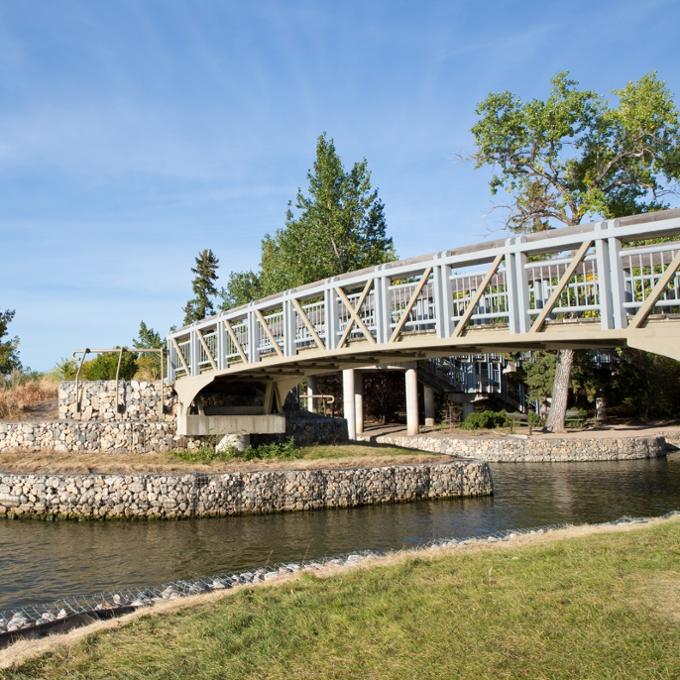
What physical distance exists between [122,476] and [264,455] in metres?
5.23

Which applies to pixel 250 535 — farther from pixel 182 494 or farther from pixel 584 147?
pixel 584 147

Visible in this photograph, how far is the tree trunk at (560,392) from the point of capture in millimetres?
36750

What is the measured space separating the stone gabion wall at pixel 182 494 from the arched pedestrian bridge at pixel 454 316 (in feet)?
11.1

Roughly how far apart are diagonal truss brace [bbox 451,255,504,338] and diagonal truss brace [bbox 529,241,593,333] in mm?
1259

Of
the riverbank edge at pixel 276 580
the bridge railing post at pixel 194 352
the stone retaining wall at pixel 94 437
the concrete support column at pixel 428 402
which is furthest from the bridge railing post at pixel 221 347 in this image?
the concrete support column at pixel 428 402

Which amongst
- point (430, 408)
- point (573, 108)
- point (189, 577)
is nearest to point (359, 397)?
point (430, 408)

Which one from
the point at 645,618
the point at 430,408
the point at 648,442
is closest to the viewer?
the point at 645,618

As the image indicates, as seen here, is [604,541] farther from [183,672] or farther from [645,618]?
[183,672]

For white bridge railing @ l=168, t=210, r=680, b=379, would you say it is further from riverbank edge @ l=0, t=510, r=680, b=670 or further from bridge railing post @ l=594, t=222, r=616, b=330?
riverbank edge @ l=0, t=510, r=680, b=670

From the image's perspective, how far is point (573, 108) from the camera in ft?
120

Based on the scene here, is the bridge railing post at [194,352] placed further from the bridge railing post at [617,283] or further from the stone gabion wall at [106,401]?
the bridge railing post at [617,283]

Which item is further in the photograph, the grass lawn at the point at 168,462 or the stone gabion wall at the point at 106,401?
the stone gabion wall at the point at 106,401

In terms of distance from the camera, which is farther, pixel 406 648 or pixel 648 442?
pixel 648 442

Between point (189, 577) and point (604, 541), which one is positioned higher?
point (604, 541)
